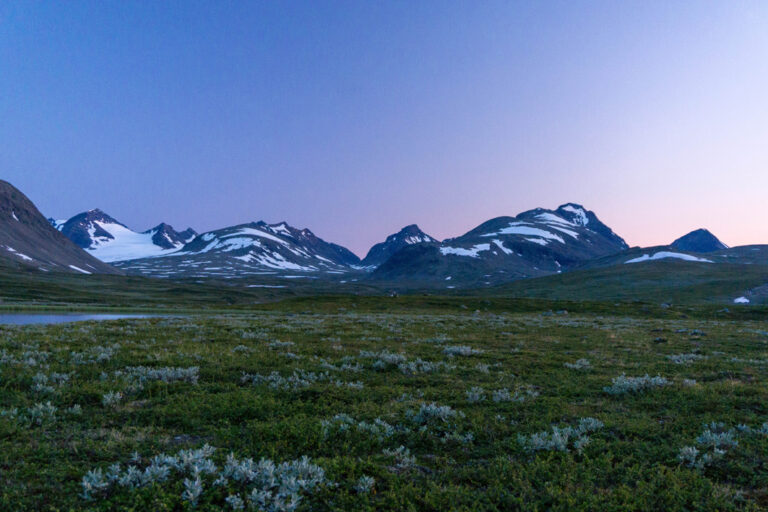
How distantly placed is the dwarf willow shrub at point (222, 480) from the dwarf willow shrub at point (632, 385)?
9.73 metres

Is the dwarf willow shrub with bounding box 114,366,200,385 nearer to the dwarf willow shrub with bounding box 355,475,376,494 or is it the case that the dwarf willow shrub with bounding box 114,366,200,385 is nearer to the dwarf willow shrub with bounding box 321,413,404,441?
the dwarf willow shrub with bounding box 321,413,404,441

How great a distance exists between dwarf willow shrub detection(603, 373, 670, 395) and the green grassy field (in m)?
0.07

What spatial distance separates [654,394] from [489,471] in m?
7.71

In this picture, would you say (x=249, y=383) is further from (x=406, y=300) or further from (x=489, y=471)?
(x=406, y=300)

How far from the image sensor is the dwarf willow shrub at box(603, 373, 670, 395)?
11852 millimetres

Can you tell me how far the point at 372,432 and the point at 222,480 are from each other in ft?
10.8

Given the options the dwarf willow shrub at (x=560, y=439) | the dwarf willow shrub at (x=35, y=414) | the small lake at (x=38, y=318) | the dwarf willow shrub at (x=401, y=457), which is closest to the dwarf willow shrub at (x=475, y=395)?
the dwarf willow shrub at (x=560, y=439)

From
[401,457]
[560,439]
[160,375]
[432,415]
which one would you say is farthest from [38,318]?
[560,439]

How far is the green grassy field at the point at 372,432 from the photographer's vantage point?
6.07 meters

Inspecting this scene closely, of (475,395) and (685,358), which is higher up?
(475,395)

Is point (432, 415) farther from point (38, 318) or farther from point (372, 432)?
point (38, 318)

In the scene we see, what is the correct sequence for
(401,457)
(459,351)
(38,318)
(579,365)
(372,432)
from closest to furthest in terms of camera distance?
(401,457)
(372,432)
(579,365)
(459,351)
(38,318)

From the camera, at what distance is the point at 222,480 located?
20.2ft

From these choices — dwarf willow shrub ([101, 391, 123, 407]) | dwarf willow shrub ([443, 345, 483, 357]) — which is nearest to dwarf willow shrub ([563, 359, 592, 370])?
dwarf willow shrub ([443, 345, 483, 357])
